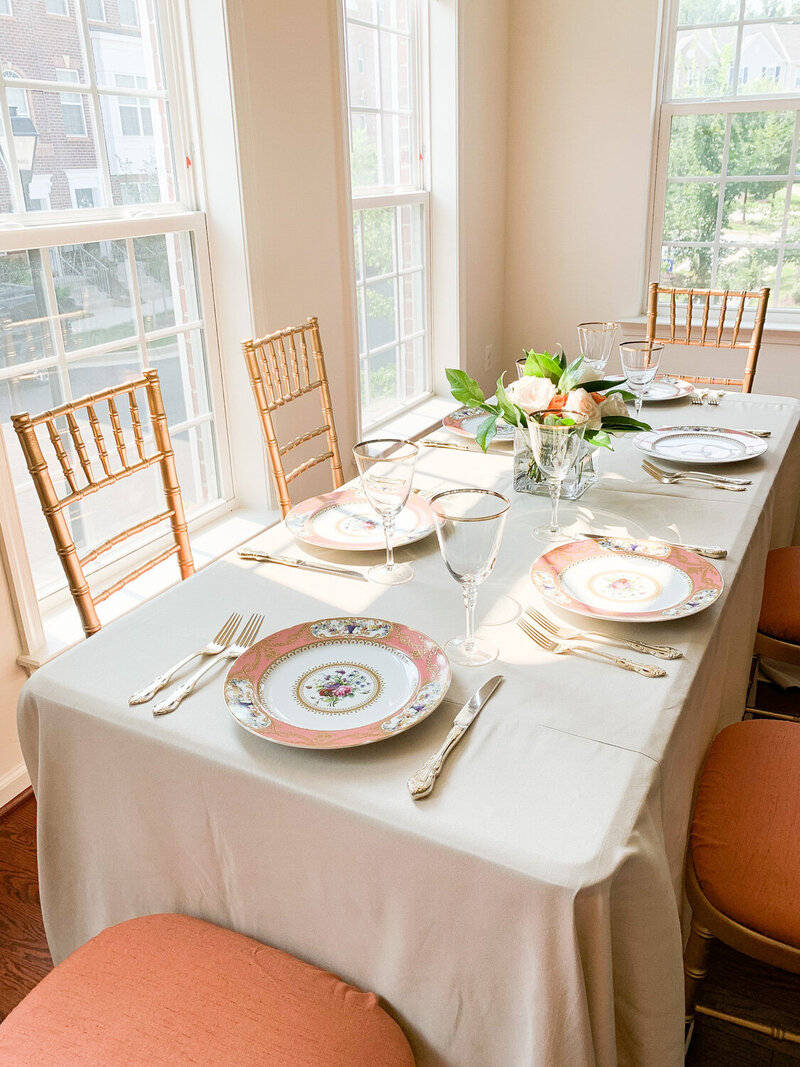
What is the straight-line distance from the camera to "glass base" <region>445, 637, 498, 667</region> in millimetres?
1080

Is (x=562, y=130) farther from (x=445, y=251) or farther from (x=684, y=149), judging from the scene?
(x=445, y=251)

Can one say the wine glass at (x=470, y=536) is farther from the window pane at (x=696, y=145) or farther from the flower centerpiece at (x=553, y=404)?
the window pane at (x=696, y=145)

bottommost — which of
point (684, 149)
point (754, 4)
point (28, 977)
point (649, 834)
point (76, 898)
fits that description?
point (28, 977)

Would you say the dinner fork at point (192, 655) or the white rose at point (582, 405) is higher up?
the white rose at point (582, 405)

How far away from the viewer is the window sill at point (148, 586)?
1896 mm

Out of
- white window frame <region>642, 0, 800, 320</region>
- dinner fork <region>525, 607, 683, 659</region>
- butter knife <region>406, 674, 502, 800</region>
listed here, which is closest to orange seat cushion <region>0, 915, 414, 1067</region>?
butter knife <region>406, 674, 502, 800</region>

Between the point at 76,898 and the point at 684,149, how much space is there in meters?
3.65

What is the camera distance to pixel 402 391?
346 cm

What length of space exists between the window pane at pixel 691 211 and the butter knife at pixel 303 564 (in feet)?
9.97

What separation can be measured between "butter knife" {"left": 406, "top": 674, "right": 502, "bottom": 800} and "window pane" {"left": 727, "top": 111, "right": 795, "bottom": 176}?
3295mm

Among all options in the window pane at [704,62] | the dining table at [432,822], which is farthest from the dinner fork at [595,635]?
the window pane at [704,62]

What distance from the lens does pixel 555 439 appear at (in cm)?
133

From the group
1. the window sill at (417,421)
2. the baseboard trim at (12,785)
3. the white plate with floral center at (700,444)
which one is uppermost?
the white plate with floral center at (700,444)

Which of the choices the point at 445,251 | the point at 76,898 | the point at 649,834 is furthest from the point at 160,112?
the point at 649,834
